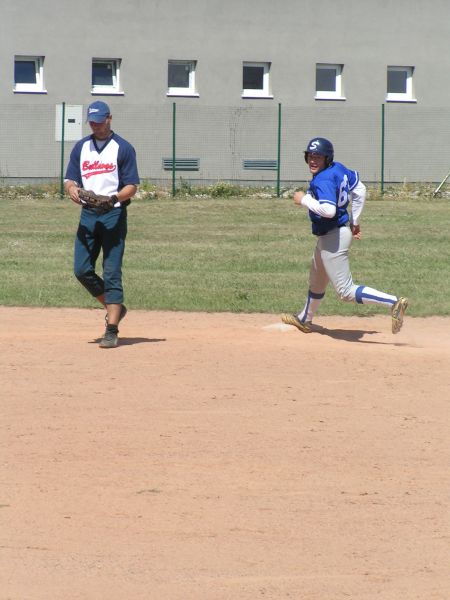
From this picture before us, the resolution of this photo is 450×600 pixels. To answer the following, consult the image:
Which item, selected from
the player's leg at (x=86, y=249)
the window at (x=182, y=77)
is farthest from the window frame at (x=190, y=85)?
the player's leg at (x=86, y=249)

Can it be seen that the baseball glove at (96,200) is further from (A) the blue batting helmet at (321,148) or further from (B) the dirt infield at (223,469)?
(A) the blue batting helmet at (321,148)

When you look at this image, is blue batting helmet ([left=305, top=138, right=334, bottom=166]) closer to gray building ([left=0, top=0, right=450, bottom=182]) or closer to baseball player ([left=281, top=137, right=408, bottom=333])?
baseball player ([left=281, top=137, right=408, bottom=333])

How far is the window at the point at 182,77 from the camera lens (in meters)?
33.6

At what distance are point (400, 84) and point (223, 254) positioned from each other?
58.7 feet

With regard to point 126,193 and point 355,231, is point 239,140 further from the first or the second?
point 126,193

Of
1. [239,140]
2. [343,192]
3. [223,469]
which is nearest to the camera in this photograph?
[223,469]

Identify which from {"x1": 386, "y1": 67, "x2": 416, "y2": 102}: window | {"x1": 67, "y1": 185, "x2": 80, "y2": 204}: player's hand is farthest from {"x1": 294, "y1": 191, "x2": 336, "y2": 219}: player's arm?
{"x1": 386, "y1": 67, "x2": 416, "y2": 102}: window

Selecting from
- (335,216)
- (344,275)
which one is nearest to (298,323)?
(344,275)

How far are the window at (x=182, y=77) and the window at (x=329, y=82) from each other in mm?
3624

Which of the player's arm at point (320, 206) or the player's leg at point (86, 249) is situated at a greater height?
the player's arm at point (320, 206)

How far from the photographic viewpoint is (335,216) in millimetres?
11094

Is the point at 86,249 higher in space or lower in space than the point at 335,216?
lower

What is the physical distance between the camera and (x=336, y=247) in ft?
36.8

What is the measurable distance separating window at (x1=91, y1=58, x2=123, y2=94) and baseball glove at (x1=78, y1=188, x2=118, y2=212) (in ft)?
74.9
